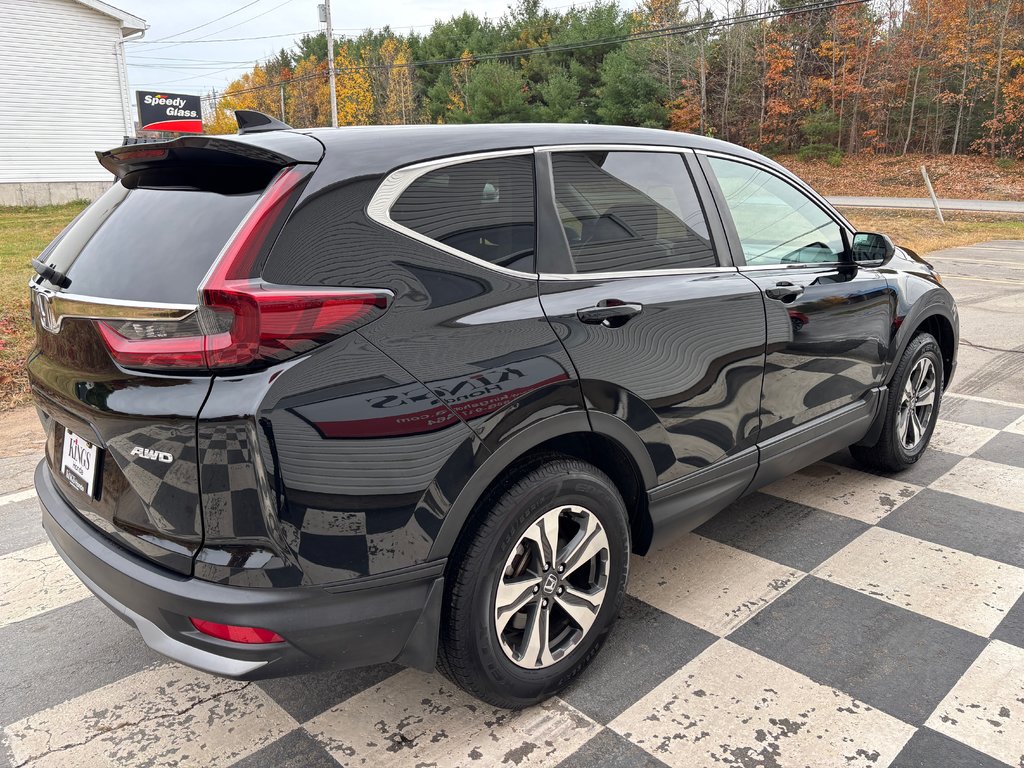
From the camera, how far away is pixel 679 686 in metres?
2.47

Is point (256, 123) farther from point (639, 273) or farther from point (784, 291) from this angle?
point (784, 291)

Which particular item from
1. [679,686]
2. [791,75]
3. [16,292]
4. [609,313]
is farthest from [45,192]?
[791,75]

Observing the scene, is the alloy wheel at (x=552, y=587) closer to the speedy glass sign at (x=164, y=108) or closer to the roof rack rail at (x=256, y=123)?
the roof rack rail at (x=256, y=123)

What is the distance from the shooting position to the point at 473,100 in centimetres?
5259

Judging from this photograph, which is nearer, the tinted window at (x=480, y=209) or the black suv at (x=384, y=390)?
the black suv at (x=384, y=390)

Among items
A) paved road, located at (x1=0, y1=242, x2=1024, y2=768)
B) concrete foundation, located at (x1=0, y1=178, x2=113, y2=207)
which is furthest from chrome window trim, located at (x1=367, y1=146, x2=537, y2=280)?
concrete foundation, located at (x1=0, y1=178, x2=113, y2=207)

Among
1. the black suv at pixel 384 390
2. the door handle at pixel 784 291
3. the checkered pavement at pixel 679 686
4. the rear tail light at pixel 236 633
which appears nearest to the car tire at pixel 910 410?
the checkered pavement at pixel 679 686

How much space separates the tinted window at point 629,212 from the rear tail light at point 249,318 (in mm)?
830

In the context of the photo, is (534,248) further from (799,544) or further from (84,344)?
(799,544)

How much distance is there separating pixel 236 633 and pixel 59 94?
25476 mm

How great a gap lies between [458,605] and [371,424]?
22.5 inches

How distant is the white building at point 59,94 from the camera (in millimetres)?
21469

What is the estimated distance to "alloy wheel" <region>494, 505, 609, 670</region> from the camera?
2240 millimetres

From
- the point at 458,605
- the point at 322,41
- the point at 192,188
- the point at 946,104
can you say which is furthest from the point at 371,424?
the point at 322,41
